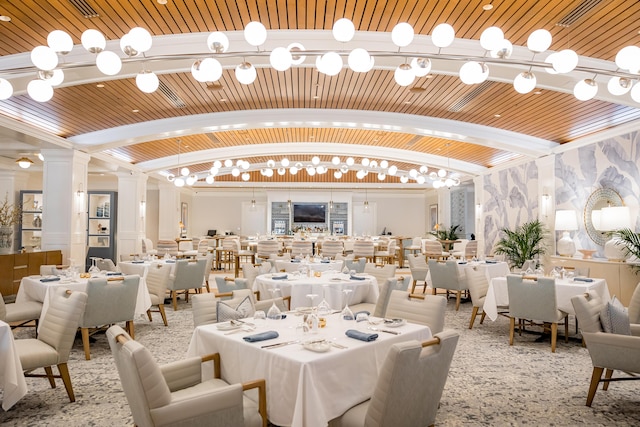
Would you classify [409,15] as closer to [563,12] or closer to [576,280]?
[563,12]

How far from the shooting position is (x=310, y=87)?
749 centimetres

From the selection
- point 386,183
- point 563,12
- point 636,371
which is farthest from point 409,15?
point 386,183

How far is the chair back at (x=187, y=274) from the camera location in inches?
304

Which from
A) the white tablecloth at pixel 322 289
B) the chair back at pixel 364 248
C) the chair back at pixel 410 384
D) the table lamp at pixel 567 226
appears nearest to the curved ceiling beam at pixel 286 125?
the table lamp at pixel 567 226

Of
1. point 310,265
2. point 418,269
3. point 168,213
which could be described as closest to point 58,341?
point 310,265

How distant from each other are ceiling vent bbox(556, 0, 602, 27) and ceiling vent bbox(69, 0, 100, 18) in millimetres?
4889

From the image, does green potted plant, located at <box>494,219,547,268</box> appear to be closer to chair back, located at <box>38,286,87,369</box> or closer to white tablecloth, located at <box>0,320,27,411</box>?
chair back, located at <box>38,286,87,369</box>

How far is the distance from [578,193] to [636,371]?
703cm

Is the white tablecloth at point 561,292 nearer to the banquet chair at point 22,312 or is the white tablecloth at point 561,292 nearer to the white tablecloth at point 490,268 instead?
the white tablecloth at point 490,268

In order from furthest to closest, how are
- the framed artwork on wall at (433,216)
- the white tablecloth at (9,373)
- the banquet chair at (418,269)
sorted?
the framed artwork on wall at (433,216) < the banquet chair at (418,269) < the white tablecloth at (9,373)

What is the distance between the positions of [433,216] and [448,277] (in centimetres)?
1298

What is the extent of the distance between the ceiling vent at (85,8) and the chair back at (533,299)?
5631 millimetres

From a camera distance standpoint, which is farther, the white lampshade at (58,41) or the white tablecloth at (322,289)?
the white tablecloth at (322,289)

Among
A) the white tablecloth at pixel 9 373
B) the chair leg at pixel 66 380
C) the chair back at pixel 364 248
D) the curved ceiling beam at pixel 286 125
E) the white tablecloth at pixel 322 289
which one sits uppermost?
the curved ceiling beam at pixel 286 125
